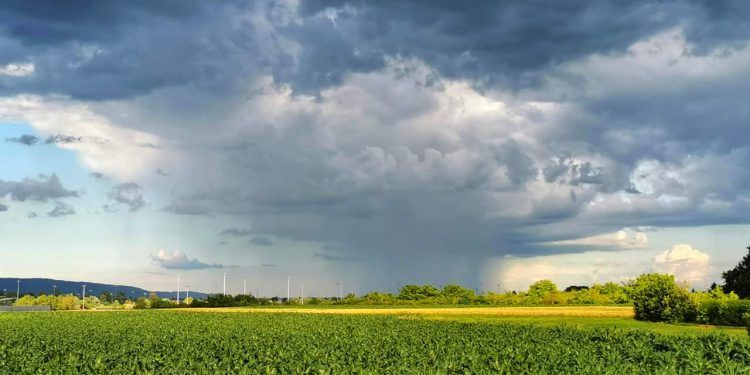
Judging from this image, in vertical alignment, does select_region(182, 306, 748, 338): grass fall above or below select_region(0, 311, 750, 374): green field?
below

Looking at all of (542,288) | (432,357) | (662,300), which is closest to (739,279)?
(662,300)

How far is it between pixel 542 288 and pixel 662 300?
3709 inches

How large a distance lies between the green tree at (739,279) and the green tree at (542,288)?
233ft

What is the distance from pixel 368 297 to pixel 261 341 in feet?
383

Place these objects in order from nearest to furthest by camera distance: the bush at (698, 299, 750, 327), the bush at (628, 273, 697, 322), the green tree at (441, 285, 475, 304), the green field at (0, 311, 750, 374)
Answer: the green field at (0, 311, 750, 374)
the bush at (698, 299, 750, 327)
the bush at (628, 273, 697, 322)
the green tree at (441, 285, 475, 304)

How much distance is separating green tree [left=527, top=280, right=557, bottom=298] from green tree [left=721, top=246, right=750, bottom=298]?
233ft

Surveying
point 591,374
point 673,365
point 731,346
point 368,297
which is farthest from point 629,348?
point 368,297

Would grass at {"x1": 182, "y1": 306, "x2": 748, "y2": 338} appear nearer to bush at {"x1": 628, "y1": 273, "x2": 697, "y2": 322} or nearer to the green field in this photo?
bush at {"x1": 628, "y1": 273, "x2": 697, "y2": 322}

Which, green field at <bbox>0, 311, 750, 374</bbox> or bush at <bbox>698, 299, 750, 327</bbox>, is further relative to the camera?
bush at <bbox>698, 299, 750, 327</bbox>

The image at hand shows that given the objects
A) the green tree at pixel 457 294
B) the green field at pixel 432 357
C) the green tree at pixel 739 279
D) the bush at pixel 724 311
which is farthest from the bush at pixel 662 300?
the green tree at pixel 457 294

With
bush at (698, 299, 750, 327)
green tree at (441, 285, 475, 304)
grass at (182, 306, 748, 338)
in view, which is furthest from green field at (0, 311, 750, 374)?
green tree at (441, 285, 475, 304)

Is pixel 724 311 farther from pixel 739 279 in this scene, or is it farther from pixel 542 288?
pixel 542 288

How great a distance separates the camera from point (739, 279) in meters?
78.8

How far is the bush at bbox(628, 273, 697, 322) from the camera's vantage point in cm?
6166
